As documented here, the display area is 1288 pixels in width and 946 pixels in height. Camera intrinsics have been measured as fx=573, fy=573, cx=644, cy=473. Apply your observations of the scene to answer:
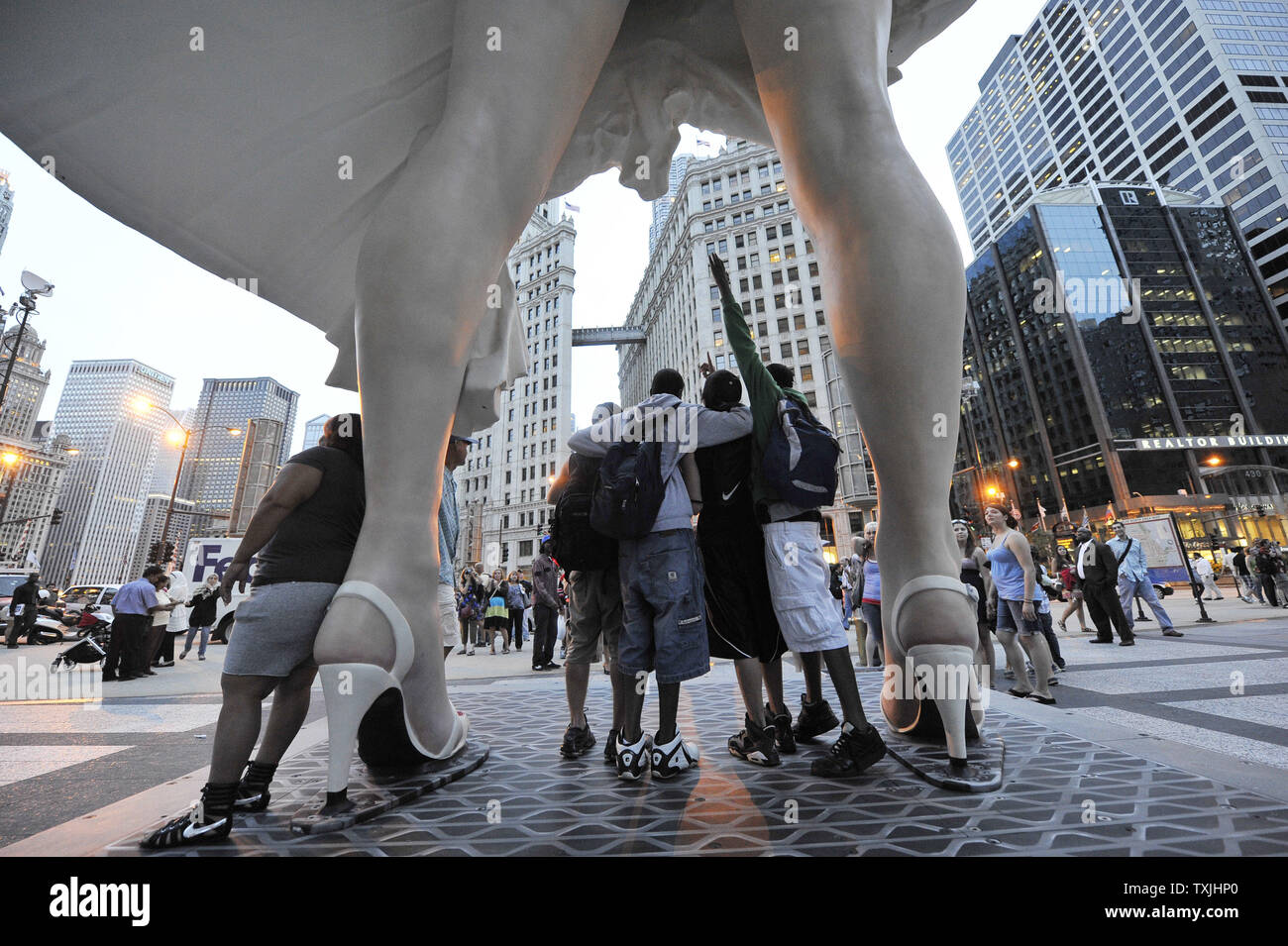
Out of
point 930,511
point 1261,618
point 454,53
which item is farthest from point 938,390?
point 1261,618

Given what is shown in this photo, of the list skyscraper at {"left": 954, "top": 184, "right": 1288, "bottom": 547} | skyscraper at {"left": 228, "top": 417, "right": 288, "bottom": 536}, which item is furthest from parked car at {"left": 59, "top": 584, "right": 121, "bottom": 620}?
skyscraper at {"left": 954, "top": 184, "right": 1288, "bottom": 547}

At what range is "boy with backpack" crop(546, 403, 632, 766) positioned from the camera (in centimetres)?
313

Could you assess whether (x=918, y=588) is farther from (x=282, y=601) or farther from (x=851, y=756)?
(x=282, y=601)

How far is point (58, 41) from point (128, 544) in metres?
153

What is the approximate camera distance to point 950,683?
4.93ft

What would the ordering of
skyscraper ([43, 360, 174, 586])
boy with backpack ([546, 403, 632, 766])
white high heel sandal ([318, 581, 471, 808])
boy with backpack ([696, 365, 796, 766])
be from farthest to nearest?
1. skyscraper ([43, 360, 174, 586])
2. boy with backpack ([546, 403, 632, 766])
3. boy with backpack ([696, 365, 796, 766])
4. white high heel sandal ([318, 581, 471, 808])

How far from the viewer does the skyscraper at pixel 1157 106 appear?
67.4m

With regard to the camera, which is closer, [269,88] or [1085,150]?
[269,88]

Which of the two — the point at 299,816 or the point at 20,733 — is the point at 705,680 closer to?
the point at 299,816

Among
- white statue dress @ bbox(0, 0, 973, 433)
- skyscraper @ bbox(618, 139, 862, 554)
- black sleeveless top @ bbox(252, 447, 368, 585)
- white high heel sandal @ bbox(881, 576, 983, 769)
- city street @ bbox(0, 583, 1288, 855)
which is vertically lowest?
city street @ bbox(0, 583, 1288, 855)

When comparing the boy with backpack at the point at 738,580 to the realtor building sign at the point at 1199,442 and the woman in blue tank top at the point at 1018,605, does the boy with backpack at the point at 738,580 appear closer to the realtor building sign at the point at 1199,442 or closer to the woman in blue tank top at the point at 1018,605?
the woman in blue tank top at the point at 1018,605

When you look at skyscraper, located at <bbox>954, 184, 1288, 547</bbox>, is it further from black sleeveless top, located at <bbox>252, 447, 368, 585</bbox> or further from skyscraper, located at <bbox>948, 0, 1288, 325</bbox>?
black sleeveless top, located at <bbox>252, 447, 368, 585</bbox>

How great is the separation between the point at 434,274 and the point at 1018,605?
5916 millimetres

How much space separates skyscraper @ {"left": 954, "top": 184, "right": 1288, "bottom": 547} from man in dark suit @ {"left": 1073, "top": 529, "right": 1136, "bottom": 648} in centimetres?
5455
